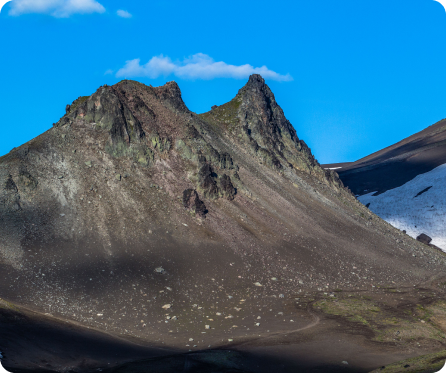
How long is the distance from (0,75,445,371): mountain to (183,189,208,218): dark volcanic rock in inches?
6.1

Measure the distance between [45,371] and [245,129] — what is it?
60648 millimetres

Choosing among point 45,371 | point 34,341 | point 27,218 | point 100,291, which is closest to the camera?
point 45,371

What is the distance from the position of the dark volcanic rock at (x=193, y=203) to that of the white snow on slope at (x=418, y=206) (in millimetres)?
56205

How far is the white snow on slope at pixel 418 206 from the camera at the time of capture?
89.9 meters

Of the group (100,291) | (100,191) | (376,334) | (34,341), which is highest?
(100,191)

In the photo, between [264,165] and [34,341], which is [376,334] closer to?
[34,341]

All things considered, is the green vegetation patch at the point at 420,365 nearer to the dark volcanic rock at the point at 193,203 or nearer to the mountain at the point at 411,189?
the dark volcanic rock at the point at 193,203

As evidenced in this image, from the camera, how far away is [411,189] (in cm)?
10938

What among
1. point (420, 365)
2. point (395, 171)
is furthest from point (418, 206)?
point (420, 365)

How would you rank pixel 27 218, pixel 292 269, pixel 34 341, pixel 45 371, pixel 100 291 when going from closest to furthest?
1. pixel 45 371
2. pixel 34 341
3. pixel 100 291
4. pixel 27 218
5. pixel 292 269

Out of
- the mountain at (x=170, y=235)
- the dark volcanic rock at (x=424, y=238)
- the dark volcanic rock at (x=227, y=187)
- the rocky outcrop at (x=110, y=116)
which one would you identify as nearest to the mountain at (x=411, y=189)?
the dark volcanic rock at (x=424, y=238)

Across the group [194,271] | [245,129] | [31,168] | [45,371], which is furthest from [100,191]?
[245,129]

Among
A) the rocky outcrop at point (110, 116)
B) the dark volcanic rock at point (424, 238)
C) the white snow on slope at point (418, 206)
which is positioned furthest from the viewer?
the white snow on slope at point (418, 206)

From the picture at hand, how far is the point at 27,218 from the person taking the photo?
42031mm
